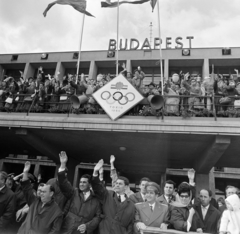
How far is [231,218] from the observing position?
4.12 m

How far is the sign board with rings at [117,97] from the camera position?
900 cm

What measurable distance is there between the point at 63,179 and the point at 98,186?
690mm

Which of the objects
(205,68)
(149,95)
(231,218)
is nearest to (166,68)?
(205,68)

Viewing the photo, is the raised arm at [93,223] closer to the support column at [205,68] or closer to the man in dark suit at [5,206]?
the man in dark suit at [5,206]

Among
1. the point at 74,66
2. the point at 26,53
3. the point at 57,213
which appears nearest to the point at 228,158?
the point at 57,213

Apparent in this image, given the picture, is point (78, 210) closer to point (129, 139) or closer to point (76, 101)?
point (129, 139)

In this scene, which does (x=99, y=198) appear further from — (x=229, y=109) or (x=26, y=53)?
(x=26, y=53)

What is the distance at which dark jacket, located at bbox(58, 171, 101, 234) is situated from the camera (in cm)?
474

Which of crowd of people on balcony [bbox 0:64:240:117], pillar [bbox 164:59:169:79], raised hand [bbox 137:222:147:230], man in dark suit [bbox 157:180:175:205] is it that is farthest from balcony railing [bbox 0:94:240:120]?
pillar [bbox 164:59:169:79]

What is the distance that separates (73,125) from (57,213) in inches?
195

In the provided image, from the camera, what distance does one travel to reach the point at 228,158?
1143 centimetres

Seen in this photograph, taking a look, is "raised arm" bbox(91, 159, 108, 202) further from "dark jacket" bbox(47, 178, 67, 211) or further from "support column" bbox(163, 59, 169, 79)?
"support column" bbox(163, 59, 169, 79)

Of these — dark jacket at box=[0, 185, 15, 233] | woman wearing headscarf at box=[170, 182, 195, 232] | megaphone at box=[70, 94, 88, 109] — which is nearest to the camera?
woman wearing headscarf at box=[170, 182, 195, 232]

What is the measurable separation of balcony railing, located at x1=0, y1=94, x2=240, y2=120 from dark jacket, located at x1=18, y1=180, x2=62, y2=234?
5.22 m
